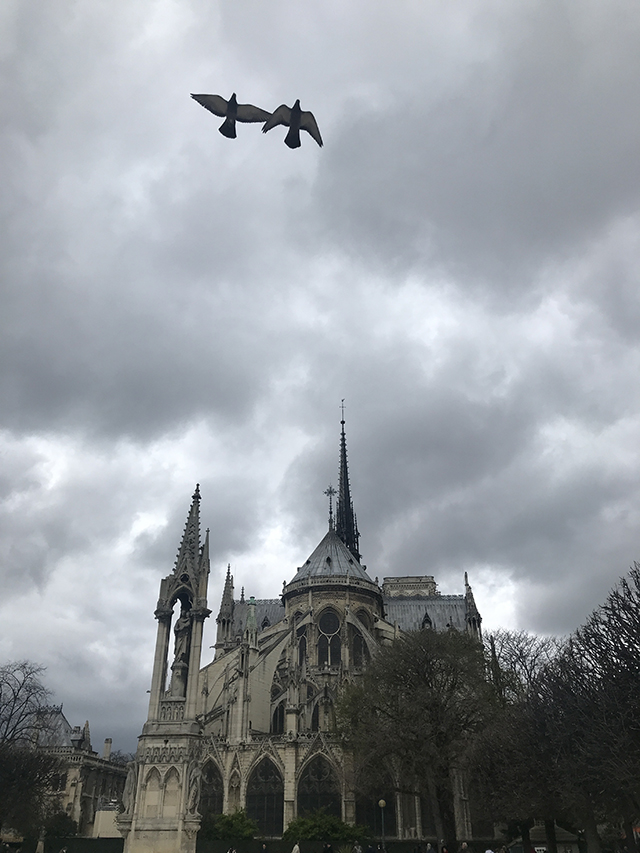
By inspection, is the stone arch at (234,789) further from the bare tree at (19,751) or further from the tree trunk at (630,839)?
the tree trunk at (630,839)

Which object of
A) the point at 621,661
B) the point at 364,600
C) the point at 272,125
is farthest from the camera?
the point at 364,600

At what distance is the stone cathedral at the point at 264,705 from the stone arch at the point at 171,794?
0.13 ft

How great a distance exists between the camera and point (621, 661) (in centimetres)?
2795

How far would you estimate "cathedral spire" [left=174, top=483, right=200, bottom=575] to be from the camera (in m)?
31.5

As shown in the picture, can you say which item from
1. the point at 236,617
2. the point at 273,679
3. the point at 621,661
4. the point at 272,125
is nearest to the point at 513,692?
the point at 621,661

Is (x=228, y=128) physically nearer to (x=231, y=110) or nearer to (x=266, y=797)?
(x=231, y=110)

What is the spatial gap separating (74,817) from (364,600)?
104 ft

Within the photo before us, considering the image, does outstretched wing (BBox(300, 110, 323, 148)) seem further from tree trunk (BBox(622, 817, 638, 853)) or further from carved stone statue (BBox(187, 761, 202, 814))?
tree trunk (BBox(622, 817, 638, 853))

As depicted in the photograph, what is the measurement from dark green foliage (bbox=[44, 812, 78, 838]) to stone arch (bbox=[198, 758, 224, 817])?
34.4ft

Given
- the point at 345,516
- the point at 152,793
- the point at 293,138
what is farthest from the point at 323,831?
the point at 345,516

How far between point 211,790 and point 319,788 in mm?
8015

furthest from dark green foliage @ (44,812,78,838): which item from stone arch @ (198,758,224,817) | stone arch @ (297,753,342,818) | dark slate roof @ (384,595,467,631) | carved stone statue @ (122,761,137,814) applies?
dark slate roof @ (384,595,467,631)

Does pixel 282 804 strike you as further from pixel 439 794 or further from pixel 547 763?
pixel 547 763

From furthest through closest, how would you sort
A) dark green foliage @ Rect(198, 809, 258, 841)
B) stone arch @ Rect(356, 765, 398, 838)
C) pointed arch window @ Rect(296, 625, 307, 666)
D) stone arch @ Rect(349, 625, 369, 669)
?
pointed arch window @ Rect(296, 625, 307, 666) < stone arch @ Rect(349, 625, 369, 669) < stone arch @ Rect(356, 765, 398, 838) < dark green foliage @ Rect(198, 809, 258, 841)
